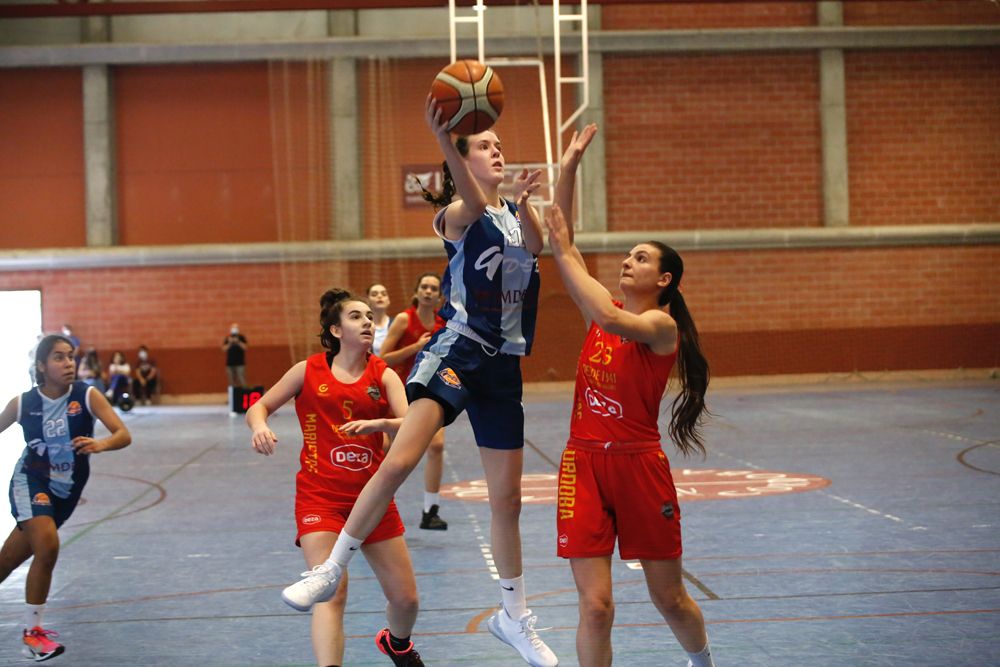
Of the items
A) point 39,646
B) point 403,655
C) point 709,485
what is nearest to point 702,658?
point 403,655

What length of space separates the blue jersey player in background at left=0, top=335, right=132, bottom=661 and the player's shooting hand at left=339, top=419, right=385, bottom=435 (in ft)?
5.42

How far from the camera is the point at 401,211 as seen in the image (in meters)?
23.3

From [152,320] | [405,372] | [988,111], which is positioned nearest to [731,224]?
[988,111]

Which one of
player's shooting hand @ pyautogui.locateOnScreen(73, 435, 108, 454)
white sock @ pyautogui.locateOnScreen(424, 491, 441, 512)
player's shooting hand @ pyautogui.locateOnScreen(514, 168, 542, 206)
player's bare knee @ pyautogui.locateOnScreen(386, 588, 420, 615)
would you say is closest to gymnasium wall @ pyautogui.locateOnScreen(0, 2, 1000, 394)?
white sock @ pyautogui.locateOnScreen(424, 491, 441, 512)

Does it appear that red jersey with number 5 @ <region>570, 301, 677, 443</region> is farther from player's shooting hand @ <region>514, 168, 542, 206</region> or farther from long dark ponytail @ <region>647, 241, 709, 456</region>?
player's shooting hand @ <region>514, 168, 542, 206</region>

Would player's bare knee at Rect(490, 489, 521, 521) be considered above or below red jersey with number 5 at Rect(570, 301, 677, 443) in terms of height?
below

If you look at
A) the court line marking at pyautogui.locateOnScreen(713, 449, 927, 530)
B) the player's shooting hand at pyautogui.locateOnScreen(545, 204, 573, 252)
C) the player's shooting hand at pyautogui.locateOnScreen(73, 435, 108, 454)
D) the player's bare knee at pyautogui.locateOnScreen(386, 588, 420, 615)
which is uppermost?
the player's shooting hand at pyautogui.locateOnScreen(545, 204, 573, 252)

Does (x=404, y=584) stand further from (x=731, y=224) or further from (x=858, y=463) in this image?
(x=731, y=224)

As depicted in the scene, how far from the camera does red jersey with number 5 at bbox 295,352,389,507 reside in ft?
15.2

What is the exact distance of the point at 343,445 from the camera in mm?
4676

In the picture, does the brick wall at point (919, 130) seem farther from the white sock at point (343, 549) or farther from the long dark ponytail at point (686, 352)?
the white sock at point (343, 549)

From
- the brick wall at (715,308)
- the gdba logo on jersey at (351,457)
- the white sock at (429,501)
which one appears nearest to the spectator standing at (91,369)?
the brick wall at (715,308)

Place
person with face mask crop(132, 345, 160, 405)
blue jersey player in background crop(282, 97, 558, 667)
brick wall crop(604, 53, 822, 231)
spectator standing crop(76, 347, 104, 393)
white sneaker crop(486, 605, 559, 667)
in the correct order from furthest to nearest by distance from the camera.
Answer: brick wall crop(604, 53, 822, 231) → person with face mask crop(132, 345, 160, 405) → spectator standing crop(76, 347, 104, 393) → white sneaker crop(486, 605, 559, 667) → blue jersey player in background crop(282, 97, 558, 667)

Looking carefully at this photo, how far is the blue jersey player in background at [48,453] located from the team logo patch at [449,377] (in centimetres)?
202
